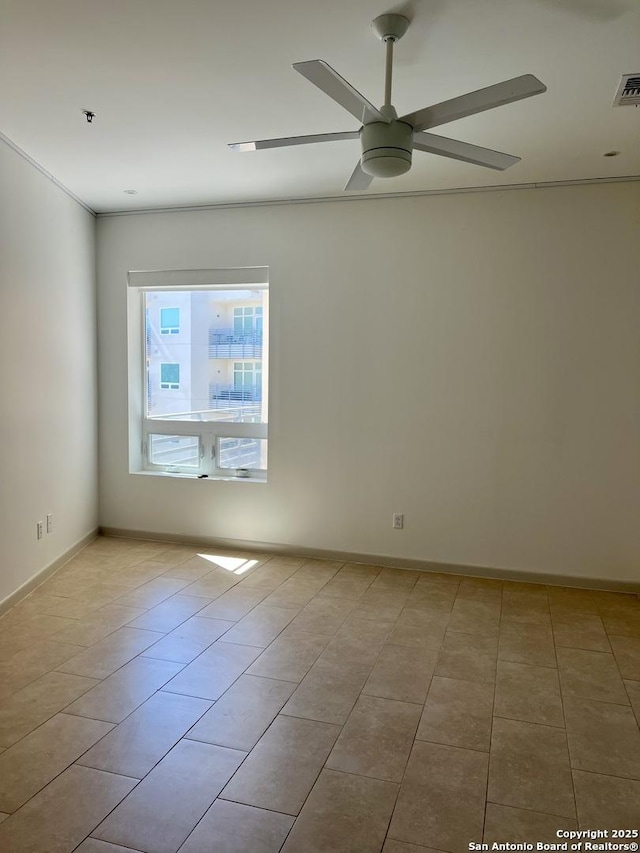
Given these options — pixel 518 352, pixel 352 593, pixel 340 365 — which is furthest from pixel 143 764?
pixel 518 352

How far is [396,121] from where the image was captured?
234cm

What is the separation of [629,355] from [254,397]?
2.83m

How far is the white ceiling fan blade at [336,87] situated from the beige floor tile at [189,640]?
2.64m

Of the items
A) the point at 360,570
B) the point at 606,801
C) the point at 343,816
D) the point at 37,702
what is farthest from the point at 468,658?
the point at 37,702

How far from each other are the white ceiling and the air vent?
37 millimetres

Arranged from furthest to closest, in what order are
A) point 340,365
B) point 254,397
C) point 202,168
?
point 254,397 < point 340,365 < point 202,168

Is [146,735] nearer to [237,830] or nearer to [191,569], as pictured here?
[237,830]

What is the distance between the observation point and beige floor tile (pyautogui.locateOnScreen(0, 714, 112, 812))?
6.99 feet

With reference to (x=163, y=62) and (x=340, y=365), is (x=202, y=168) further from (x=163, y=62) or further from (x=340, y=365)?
(x=340, y=365)

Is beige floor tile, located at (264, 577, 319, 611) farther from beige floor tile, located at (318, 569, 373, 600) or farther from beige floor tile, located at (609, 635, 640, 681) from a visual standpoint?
beige floor tile, located at (609, 635, 640, 681)


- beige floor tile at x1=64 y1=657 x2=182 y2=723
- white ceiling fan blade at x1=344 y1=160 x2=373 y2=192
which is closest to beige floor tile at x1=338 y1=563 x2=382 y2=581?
beige floor tile at x1=64 y1=657 x2=182 y2=723

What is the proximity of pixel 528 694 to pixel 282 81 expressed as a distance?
10.2 feet

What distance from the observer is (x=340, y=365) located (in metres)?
4.73

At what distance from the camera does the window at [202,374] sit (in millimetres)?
5102
